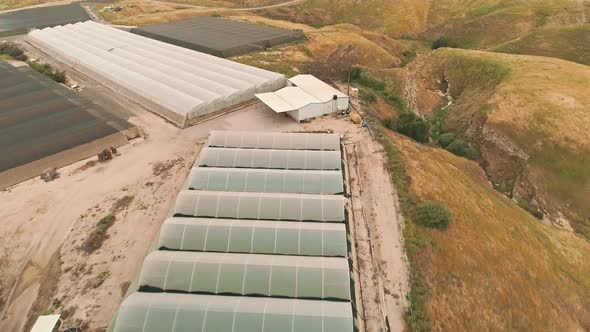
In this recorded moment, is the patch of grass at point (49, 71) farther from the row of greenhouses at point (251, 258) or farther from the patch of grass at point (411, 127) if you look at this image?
the patch of grass at point (411, 127)

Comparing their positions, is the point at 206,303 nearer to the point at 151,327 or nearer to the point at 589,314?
the point at 151,327

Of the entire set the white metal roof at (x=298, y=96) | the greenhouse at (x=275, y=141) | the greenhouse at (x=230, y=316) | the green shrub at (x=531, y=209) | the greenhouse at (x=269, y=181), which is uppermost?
the white metal roof at (x=298, y=96)

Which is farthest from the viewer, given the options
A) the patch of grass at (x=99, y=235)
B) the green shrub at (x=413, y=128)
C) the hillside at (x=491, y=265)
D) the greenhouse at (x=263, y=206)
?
the green shrub at (x=413, y=128)

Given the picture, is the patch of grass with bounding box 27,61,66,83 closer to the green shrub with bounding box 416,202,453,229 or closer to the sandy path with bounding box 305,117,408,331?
the sandy path with bounding box 305,117,408,331

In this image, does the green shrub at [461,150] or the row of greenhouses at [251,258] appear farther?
the green shrub at [461,150]

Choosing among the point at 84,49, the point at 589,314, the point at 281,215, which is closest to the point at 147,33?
the point at 84,49

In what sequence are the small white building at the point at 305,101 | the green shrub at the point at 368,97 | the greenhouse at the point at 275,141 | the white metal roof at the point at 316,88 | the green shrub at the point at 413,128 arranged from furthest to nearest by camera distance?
the green shrub at the point at 368,97 → the white metal roof at the point at 316,88 → the green shrub at the point at 413,128 → the small white building at the point at 305,101 → the greenhouse at the point at 275,141

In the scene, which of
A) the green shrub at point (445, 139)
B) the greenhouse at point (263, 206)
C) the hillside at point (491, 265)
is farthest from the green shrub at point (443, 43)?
the greenhouse at point (263, 206)
